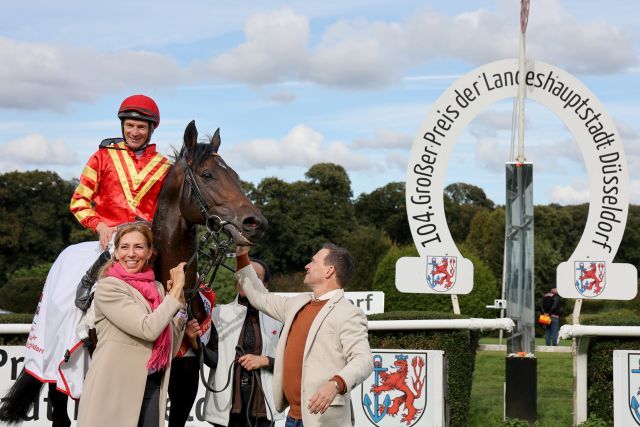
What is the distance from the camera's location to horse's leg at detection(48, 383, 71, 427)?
199 inches

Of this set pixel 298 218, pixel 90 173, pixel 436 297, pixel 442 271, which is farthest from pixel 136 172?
pixel 298 218

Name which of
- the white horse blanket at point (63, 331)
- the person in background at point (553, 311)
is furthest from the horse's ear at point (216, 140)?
the person in background at point (553, 311)

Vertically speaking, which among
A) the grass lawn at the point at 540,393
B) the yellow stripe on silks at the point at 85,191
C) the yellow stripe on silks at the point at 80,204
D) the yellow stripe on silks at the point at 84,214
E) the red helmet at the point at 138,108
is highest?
the red helmet at the point at 138,108

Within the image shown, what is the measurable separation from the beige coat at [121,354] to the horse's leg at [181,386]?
72 cm

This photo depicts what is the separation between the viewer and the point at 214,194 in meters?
4.35

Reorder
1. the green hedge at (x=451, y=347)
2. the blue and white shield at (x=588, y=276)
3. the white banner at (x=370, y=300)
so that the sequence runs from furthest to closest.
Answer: the blue and white shield at (x=588, y=276)
the white banner at (x=370, y=300)
the green hedge at (x=451, y=347)

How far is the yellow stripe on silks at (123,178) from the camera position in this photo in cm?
470

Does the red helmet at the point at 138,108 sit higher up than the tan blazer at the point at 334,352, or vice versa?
the red helmet at the point at 138,108

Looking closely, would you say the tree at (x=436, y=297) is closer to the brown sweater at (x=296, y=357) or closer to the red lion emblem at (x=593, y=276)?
the red lion emblem at (x=593, y=276)

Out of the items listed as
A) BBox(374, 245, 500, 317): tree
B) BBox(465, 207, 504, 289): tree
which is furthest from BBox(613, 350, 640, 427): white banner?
BBox(465, 207, 504, 289): tree

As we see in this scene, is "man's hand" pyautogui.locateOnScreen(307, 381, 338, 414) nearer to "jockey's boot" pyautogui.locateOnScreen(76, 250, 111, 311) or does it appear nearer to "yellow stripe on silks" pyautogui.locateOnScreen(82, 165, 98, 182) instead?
"jockey's boot" pyautogui.locateOnScreen(76, 250, 111, 311)

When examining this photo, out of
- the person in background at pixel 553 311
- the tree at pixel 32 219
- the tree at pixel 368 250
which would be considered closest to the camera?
the person in background at pixel 553 311

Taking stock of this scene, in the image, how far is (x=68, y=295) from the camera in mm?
4711

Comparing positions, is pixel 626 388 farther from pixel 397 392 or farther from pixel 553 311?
pixel 553 311
